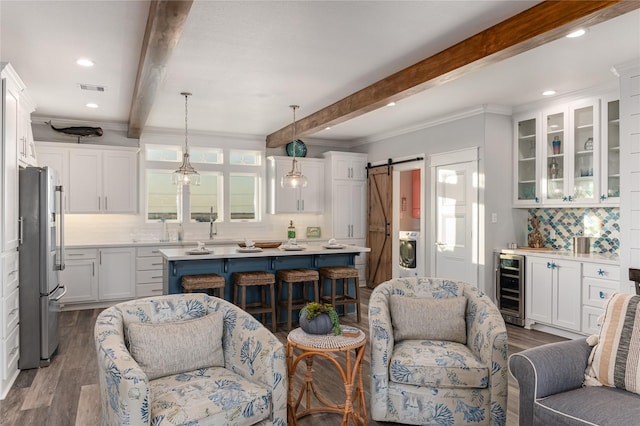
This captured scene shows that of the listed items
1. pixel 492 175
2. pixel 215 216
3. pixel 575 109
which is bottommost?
pixel 215 216

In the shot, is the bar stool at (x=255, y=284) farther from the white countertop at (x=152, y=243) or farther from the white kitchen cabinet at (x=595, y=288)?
the white kitchen cabinet at (x=595, y=288)

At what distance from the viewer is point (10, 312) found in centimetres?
351

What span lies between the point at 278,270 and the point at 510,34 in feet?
11.5

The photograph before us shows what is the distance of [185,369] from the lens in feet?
8.07

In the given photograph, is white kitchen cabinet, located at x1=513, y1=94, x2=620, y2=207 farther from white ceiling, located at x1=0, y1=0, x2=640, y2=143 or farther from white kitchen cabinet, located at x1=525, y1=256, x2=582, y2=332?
white kitchen cabinet, located at x1=525, y1=256, x2=582, y2=332

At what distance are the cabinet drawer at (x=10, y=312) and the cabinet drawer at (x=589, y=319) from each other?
17.3 feet

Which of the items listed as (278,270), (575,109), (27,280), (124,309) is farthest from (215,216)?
(575,109)

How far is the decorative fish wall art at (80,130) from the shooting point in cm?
623

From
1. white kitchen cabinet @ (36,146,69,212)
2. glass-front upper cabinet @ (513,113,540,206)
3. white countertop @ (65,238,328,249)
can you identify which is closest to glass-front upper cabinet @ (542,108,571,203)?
glass-front upper cabinet @ (513,113,540,206)

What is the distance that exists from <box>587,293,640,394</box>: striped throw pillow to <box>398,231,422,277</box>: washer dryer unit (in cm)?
448

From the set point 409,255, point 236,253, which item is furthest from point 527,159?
point 236,253

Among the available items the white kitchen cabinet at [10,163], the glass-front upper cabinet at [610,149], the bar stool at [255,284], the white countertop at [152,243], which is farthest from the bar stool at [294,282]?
the glass-front upper cabinet at [610,149]

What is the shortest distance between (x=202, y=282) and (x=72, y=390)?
149 cm

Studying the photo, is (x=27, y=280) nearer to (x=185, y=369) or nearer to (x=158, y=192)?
(x=185, y=369)
